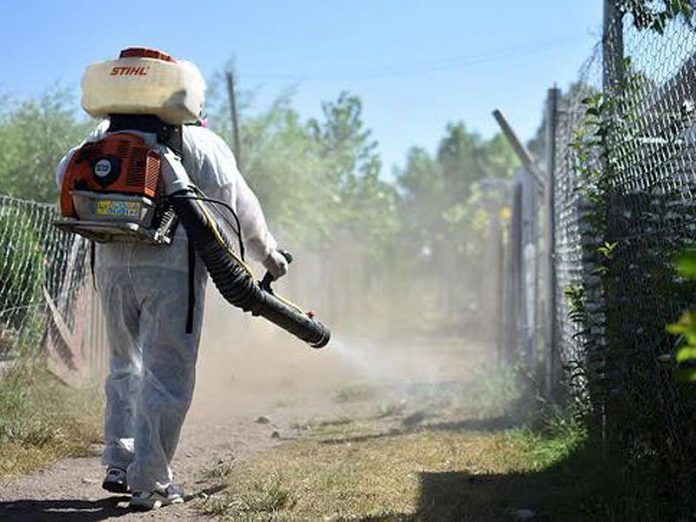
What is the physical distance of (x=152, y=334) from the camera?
4.36 m

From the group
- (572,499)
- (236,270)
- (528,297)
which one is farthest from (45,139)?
(572,499)

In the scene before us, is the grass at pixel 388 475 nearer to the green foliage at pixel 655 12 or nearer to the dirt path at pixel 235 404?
the dirt path at pixel 235 404

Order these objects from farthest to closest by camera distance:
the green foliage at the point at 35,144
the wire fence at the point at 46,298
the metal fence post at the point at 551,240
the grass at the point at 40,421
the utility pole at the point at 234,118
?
the utility pole at the point at 234,118, the green foliage at the point at 35,144, the metal fence post at the point at 551,240, the wire fence at the point at 46,298, the grass at the point at 40,421

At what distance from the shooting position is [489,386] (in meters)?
8.50

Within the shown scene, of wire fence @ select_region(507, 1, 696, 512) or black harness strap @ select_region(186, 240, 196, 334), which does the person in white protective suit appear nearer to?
black harness strap @ select_region(186, 240, 196, 334)

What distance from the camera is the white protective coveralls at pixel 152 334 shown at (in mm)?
4320

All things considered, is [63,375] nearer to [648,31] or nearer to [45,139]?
[648,31]

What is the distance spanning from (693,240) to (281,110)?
1776 centimetres

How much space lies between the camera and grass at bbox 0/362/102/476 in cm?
521

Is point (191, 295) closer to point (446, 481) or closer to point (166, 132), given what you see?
point (166, 132)

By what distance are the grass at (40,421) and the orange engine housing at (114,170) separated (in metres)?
1.60

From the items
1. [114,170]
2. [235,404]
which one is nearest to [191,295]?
[114,170]

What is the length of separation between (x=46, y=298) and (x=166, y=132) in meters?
3.37

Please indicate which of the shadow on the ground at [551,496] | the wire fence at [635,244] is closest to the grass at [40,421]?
the shadow on the ground at [551,496]
